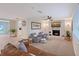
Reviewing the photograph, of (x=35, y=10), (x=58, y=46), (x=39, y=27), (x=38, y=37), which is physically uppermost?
(x=35, y=10)

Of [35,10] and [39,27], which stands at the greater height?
[35,10]

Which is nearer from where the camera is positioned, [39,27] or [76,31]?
[76,31]

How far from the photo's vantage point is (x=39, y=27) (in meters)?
2.66

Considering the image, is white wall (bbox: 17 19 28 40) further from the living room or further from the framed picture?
the framed picture

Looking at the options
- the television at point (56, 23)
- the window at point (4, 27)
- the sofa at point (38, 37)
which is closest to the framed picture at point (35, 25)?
the sofa at point (38, 37)

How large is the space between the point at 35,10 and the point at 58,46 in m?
0.72

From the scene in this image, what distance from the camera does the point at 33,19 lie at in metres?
2.65

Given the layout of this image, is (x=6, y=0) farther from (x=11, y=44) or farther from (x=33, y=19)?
(x=11, y=44)

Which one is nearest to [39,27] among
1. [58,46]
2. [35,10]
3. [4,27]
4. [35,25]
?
[35,25]

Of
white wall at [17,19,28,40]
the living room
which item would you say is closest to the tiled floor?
the living room

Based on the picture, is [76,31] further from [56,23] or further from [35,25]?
[35,25]

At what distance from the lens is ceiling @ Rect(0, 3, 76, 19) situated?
8.29ft

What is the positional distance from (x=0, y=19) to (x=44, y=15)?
731 mm

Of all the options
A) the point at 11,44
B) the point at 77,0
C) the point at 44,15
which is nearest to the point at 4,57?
the point at 11,44
